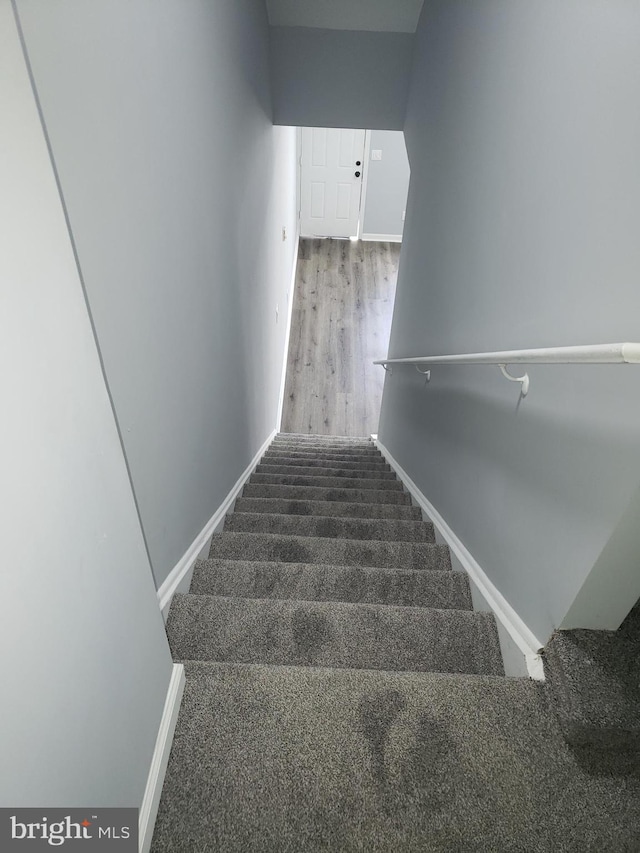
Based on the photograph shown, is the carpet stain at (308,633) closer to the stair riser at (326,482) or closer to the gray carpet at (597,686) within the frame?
the gray carpet at (597,686)

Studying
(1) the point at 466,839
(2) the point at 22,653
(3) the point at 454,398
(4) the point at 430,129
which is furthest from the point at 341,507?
(4) the point at 430,129

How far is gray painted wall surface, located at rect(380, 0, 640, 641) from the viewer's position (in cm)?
89

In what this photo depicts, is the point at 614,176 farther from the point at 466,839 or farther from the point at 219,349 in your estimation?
the point at 219,349

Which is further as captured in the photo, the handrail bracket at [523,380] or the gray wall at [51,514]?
the handrail bracket at [523,380]

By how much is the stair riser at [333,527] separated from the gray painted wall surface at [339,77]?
9.63 ft

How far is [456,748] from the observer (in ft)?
3.32

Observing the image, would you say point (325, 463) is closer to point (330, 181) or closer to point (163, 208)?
point (163, 208)

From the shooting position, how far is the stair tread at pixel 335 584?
1.54 meters

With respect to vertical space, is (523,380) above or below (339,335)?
above

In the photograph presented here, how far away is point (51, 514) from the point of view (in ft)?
1.89

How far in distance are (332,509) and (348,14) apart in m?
3.11
